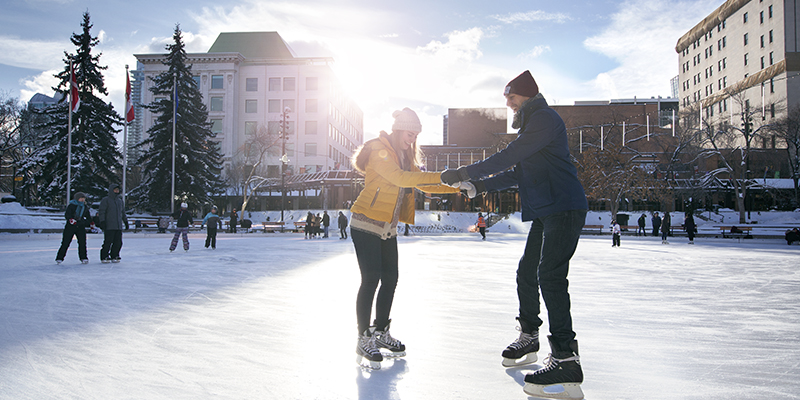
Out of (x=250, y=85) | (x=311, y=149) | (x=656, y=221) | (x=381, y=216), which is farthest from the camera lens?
(x=250, y=85)

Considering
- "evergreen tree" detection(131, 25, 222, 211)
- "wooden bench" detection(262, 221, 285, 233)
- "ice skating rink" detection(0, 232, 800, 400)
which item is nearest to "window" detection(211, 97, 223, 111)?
"evergreen tree" detection(131, 25, 222, 211)

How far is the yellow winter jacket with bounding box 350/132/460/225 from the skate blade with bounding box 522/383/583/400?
124cm

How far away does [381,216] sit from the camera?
2.86 metres

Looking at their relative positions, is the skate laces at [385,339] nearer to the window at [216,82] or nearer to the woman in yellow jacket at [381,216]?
the woman in yellow jacket at [381,216]

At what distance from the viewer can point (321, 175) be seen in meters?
40.7

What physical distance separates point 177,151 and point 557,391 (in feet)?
108

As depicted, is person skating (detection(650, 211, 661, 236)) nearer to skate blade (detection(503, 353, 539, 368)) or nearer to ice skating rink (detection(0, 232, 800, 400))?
ice skating rink (detection(0, 232, 800, 400))

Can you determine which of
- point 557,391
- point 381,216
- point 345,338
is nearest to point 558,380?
point 557,391

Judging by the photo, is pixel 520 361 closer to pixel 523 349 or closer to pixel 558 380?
pixel 523 349

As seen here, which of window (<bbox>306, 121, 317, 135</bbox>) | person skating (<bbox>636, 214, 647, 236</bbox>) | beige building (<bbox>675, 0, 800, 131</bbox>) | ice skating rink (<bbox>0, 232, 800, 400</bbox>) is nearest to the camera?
ice skating rink (<bbox>0, 232, 800, 400</bbox>)

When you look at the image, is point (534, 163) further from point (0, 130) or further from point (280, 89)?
point (280, 89)

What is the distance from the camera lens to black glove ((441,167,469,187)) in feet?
8.91

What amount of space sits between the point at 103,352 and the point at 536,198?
2.84 metres

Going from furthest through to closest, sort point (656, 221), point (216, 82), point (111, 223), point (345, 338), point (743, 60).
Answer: point (216, 82), point (743, 60), point (656, 221), point (111, 223), point (345, 338)
